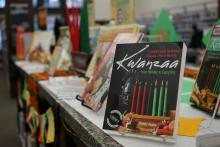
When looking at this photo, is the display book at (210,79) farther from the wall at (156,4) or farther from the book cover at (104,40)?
the wall at (156,4)

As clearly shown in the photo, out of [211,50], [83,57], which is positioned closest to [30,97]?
[83,57]

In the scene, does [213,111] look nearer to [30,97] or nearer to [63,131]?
[63,131]

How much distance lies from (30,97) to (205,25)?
3751mm

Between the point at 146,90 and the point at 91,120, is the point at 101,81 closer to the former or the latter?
the point at 91,120

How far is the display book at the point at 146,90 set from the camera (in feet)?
3.29

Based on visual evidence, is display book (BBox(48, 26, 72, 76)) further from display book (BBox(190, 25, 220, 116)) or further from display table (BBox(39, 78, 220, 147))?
display book (BBox(190, 25, 220, 116))

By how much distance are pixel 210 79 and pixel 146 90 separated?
36cm

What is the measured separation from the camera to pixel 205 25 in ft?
18.4

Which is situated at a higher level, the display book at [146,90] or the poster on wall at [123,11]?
the poster on wall at [123,11]

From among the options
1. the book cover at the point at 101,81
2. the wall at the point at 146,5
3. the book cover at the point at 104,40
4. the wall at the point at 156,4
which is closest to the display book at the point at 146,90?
the book cover at the point at 101,81

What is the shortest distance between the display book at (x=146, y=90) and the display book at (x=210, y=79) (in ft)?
0.99

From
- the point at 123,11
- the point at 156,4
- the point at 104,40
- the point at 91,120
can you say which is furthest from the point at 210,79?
the point at 156,4

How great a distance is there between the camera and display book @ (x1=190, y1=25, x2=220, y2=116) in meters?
1.27

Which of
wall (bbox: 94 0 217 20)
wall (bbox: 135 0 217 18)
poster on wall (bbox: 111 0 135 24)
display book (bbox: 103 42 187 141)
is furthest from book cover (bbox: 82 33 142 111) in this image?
wall (bbox: 135 0 217 18)
